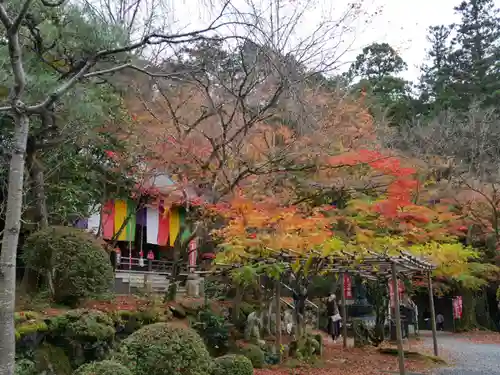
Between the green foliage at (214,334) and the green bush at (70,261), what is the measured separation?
245cm

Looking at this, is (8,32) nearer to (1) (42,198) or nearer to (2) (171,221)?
(1) (42,198)

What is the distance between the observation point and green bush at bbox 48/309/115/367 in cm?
805

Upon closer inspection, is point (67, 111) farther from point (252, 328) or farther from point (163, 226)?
point (163, 226)

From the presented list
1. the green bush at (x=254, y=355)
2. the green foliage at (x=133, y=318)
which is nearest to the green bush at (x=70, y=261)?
the green foliage at (x=133, y=318)

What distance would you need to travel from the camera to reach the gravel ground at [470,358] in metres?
11.0

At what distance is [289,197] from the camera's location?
1364 centimetres

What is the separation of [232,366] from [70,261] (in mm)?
4006

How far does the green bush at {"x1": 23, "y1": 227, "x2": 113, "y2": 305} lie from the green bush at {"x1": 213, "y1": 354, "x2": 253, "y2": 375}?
3.43 meters

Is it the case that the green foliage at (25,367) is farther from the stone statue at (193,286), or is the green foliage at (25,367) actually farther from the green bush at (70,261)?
the stone statue at (193,286)

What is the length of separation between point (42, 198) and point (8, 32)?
755cm

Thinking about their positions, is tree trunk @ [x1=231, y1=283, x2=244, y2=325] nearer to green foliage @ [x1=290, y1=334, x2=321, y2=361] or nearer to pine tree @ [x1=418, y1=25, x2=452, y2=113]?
A: green foliage @ [x1=290, y1=334, x2=321, y2=361]

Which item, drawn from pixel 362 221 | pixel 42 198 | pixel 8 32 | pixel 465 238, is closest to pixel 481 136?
pixel 465 238

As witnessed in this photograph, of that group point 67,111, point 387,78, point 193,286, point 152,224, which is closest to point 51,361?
point 67,111

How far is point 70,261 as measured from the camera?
32.2 ft
